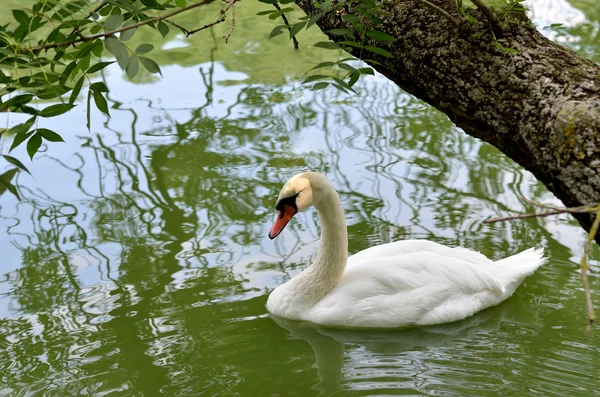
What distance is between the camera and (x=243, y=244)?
18.2 ft

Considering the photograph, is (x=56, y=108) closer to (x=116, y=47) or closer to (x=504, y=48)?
(x=116, y=47)

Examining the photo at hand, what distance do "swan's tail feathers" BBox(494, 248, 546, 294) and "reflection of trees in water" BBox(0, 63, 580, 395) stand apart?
54 cm

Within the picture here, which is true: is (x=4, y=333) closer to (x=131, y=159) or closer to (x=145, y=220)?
(x=145, y=220)

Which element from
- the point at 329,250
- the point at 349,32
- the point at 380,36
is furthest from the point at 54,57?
the point at 329,250

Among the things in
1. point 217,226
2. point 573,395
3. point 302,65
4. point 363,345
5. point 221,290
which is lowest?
point 573,395

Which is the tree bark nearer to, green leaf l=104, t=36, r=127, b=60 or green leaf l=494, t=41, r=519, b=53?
green leaf l=494, t=41, r=519, b=53

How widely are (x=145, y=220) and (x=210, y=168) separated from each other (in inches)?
37.8

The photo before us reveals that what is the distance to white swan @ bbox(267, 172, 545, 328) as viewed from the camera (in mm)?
4621

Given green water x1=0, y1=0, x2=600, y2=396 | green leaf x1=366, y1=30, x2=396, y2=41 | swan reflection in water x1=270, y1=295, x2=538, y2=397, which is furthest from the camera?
green water x1=0, y1=0, x2=600, y2=396

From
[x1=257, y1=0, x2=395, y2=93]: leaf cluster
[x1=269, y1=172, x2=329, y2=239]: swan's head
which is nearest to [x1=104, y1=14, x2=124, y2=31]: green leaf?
[x1=257, y1=0, x2=395, y2=93]: leaf cluster

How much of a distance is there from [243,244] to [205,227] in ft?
1.34

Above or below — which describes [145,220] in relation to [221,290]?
above

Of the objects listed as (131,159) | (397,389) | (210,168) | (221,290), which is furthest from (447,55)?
(131,159)

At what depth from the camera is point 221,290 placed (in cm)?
497
